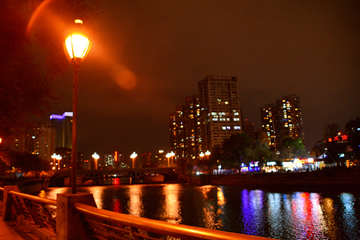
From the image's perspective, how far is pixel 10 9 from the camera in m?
11.3

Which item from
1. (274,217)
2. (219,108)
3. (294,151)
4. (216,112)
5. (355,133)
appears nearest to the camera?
(274,217)

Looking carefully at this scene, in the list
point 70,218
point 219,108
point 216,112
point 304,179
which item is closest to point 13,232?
point 70,218

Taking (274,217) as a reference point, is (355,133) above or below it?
above

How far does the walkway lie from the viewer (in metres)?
7.11

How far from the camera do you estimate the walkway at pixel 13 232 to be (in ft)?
23.3

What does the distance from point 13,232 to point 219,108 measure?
518 feet

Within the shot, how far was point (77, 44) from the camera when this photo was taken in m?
5.81

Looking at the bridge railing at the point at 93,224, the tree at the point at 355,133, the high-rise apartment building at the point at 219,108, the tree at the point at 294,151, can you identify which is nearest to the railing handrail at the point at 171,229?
the bridge railing at the point at 93,224

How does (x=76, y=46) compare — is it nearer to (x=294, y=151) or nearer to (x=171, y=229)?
(x=171, y=229)

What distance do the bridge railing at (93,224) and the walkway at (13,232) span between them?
1.19 feet

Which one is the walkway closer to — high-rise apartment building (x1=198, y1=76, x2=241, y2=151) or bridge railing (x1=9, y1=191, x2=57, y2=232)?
bridge railing (x1=9, y1=191, x2=57, y2=232)

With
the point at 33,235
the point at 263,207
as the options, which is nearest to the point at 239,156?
the point at 263,207

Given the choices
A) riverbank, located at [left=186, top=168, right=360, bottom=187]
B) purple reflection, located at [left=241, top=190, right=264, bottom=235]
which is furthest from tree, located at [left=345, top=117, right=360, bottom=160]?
purple reflection, located at [left=241, top=190, right=264, bottom=235]

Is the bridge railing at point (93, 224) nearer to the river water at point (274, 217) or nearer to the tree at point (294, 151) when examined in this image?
the river water at point (274, 217)
